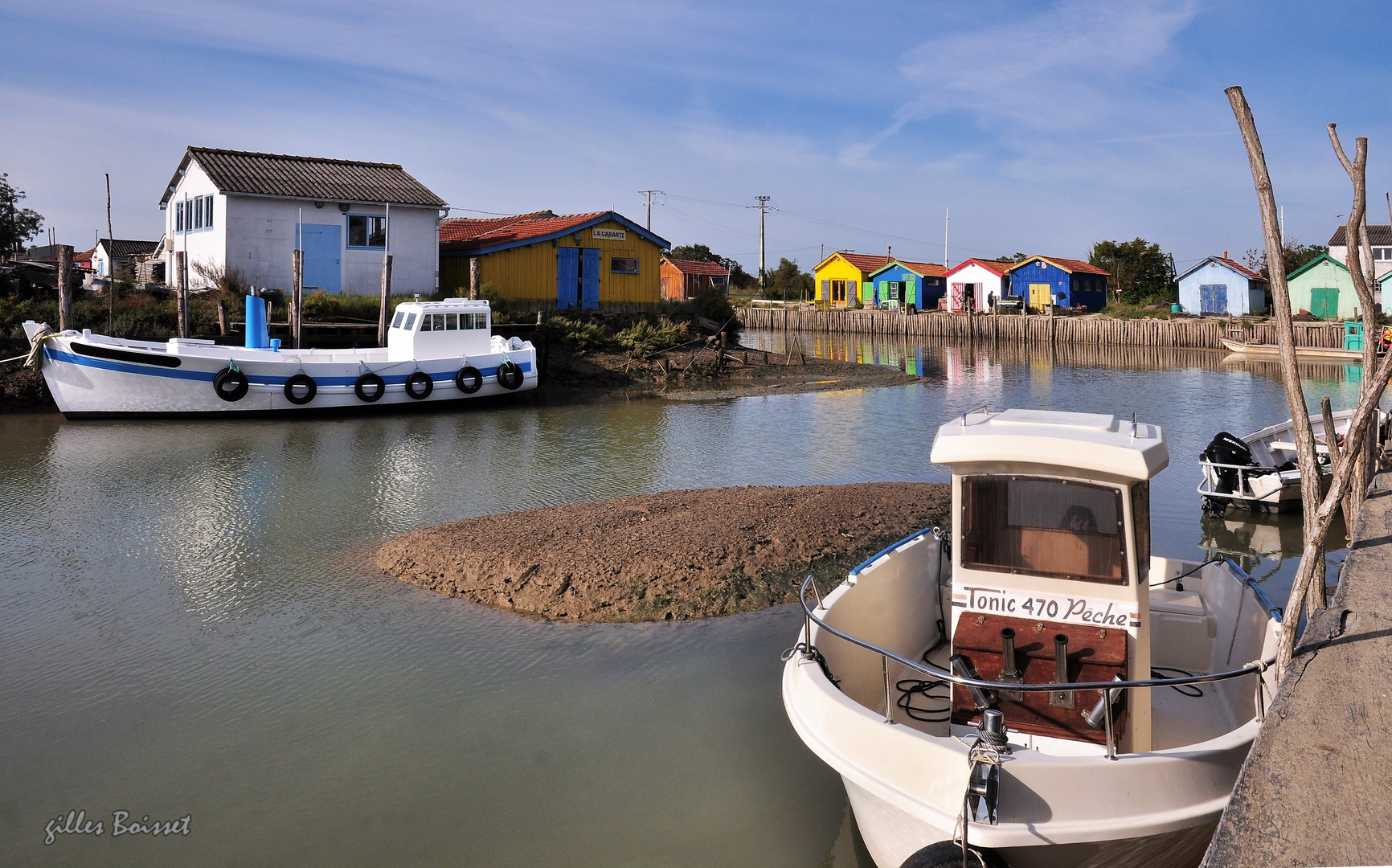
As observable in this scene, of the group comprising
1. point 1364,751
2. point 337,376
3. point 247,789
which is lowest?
point 247,789

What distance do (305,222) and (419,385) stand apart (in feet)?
30.7

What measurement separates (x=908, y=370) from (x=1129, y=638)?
30780 millimetres

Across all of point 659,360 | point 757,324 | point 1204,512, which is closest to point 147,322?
point 659,360

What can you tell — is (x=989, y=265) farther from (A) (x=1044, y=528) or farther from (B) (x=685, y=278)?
(A) (x=1044, y=528)

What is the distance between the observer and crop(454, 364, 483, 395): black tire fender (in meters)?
24.1

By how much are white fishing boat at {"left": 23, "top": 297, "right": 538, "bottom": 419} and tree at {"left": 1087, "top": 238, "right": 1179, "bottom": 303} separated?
50009 millimetres

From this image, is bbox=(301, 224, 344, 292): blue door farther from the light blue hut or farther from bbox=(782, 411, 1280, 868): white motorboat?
the light blue hut

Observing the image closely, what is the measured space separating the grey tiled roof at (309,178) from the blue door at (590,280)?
516 centimetres

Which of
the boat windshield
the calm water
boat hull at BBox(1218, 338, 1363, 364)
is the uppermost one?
boat hull at BBox(1218, 338, 1363, 364)

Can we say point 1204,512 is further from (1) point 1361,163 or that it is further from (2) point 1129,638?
Answer: (2) point 1129,638

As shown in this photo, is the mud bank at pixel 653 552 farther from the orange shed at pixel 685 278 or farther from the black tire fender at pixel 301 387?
the orange shed at pixel 685 278

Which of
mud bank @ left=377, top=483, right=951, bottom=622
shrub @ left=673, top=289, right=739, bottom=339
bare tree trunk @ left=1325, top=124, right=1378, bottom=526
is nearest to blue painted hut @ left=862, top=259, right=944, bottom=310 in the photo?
shrub @ left=673, top=289, right=739, bottom=339

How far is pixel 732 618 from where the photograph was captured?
9117mm

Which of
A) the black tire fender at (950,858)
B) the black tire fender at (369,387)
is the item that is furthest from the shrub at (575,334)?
the black tire fender at (950,858)
